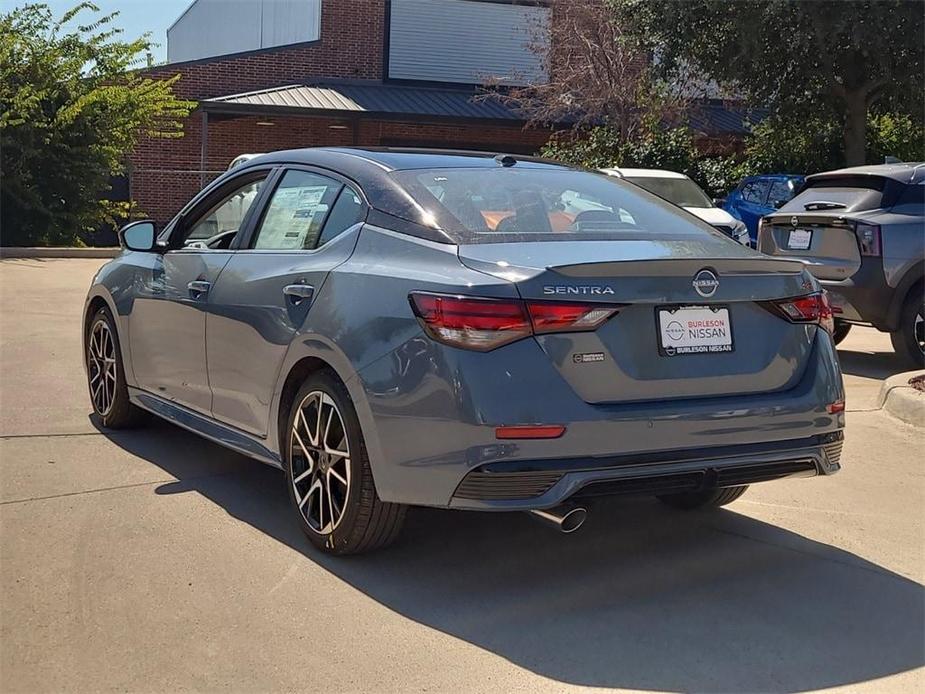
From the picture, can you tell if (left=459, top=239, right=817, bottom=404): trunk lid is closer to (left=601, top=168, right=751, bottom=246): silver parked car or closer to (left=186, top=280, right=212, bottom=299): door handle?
(left=186, top=280, right=212, bottom=299): door handle

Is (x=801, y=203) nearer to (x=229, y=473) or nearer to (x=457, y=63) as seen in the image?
(x=229, y=473)

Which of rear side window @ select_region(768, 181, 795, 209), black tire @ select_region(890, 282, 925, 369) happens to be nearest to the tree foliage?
rear side window @ select_region(768, 181, 795, 209)

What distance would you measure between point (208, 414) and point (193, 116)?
78.1 feet

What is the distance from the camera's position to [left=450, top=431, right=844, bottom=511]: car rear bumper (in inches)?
142

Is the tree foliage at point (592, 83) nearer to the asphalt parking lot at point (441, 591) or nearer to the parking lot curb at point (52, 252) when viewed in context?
the parking lot curb at point (52, 252)

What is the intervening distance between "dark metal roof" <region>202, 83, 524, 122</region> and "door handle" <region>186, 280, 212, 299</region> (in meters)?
20.7

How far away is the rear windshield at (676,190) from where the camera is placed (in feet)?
51.2

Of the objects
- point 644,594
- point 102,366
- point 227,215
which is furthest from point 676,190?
point 644,594

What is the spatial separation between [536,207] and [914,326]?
224 inches

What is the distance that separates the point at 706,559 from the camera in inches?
173

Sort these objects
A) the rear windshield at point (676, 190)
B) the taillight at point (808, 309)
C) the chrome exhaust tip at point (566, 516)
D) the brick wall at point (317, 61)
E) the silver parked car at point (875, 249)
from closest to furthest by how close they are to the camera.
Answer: the chrome exhaust tip at point (566, 516), the taillight at point (808, 309), the silver parked car at point (875, 249), the rear windshield at point (676, 190), the brick wall at point (317, 61)

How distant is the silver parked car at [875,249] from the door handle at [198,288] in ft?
18.9

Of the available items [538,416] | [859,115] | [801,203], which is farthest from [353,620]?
[859,115]

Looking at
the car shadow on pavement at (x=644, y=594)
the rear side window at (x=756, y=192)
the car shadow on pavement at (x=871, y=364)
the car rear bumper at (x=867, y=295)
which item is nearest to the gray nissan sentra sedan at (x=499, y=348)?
the car shadow on pavement at (x=644, y=594)
